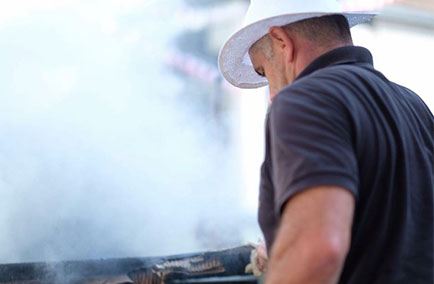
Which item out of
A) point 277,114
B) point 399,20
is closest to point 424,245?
point 277,114

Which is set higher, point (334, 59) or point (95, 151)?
point (334, 59)

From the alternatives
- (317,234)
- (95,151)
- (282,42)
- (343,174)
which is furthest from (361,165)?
(95,151)

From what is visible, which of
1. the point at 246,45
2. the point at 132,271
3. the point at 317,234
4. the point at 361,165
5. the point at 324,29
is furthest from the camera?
the point at 132,271

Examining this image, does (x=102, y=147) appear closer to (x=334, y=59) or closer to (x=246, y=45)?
(x=246, y=45)

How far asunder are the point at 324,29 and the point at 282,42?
0.13 m

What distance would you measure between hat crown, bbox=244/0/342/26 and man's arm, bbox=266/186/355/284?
0.72m

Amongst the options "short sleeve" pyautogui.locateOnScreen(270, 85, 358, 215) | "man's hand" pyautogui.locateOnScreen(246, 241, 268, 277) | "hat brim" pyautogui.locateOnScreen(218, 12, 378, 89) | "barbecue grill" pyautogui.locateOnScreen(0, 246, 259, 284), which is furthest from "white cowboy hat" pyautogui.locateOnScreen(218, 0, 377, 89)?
"barbecue grill" pyautogui.locateOnScreen(0, 246, 259, 284)

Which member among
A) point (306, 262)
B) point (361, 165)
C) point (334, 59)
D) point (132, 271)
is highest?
point (334, 59)

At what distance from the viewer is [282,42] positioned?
1.67 metres

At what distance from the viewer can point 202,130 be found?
4.75 m

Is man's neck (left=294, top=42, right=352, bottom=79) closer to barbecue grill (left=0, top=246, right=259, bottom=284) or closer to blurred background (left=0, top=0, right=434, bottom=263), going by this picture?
barbecue grill (left=0, top=246, right=259, bottom=284)

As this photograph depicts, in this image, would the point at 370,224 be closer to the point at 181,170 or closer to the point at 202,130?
the point at 181,170

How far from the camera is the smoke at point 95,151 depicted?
325cm

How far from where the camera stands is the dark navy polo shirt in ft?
4.01
